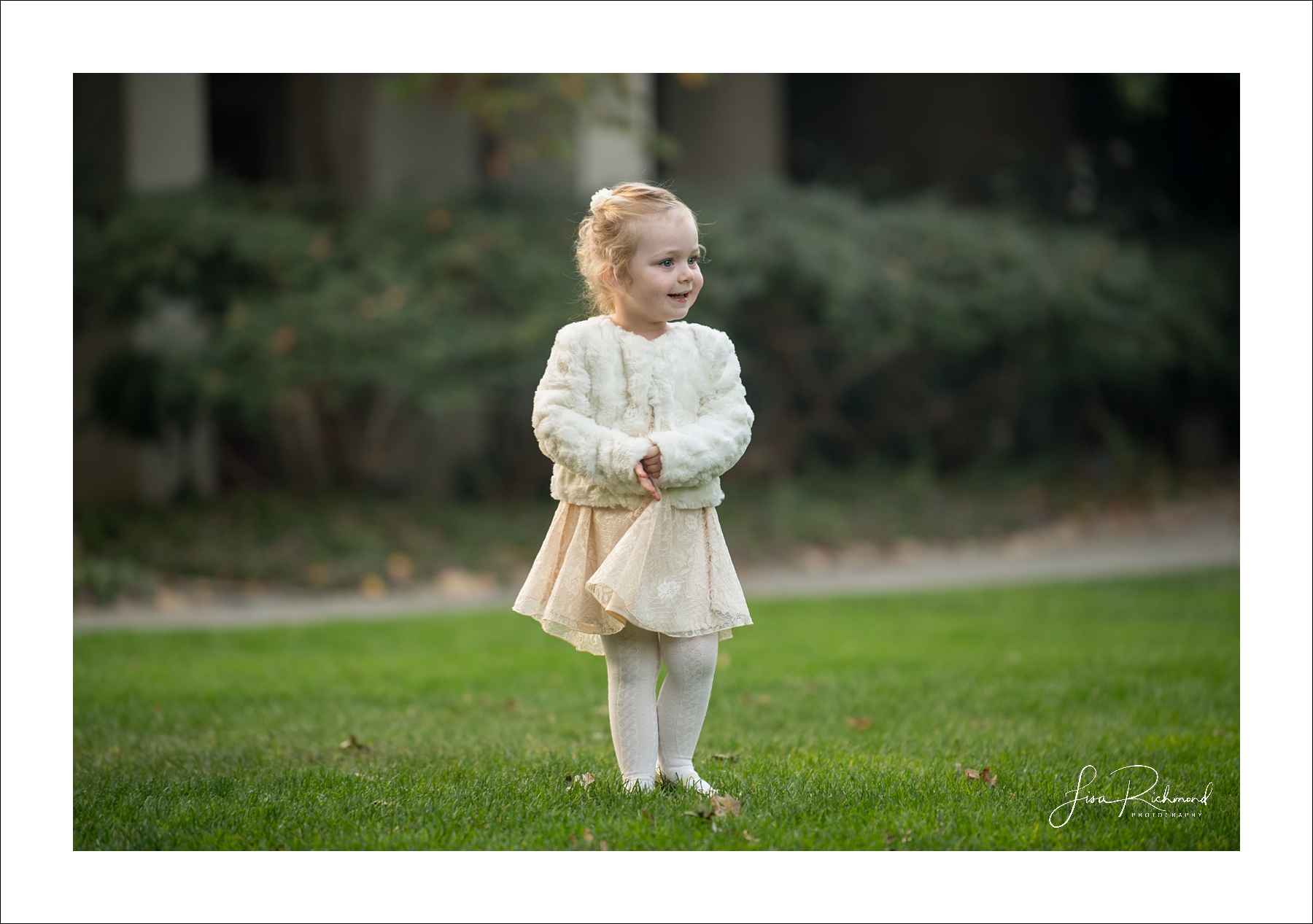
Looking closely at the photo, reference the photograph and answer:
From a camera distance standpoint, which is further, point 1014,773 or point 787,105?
point 787,105

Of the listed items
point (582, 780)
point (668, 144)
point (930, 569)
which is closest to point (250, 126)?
point (668, 144)

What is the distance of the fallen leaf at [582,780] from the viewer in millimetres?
3459

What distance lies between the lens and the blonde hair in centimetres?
327

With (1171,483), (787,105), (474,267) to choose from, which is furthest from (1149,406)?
(474,267)

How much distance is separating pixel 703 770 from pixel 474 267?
566 cm

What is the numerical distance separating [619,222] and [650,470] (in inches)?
25.4

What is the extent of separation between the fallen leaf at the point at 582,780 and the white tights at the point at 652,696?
118 mm

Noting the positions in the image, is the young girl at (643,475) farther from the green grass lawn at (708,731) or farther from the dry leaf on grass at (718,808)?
the green grass lawn at (708,731)

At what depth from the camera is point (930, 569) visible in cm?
872

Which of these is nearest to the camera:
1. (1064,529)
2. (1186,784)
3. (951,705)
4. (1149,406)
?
(1186,784)

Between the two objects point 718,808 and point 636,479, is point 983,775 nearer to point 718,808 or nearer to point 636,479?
point 718,808

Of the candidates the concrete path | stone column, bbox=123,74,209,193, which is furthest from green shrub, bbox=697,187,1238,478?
stone column, bbox=123,74,209,193

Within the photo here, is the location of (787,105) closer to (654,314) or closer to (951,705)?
(951,705)

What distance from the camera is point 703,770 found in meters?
3.71
